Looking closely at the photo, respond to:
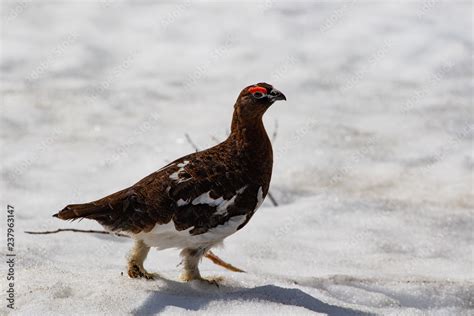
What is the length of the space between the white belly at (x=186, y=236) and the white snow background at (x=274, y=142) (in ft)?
0.89

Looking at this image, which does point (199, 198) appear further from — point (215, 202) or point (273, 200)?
point (273, 200)

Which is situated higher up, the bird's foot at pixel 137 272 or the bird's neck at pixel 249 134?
the bird's neck at pixel 249 134

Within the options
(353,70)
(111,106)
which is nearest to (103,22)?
(111,106)

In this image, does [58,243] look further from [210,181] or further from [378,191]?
[378,191]

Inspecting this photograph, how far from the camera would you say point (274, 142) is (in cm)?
848

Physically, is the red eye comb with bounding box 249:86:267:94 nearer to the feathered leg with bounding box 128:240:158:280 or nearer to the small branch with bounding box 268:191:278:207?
the feathered leg with bounding box 128:240:158:280

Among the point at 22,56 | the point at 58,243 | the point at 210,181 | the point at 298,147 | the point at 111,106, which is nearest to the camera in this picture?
the point at 210,181

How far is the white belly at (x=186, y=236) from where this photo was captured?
4467mm

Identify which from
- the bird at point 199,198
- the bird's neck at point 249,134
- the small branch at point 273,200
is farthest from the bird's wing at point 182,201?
the small branch at point 273,200

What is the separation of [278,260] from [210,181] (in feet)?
5.55

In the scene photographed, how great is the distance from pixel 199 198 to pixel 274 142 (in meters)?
4.07

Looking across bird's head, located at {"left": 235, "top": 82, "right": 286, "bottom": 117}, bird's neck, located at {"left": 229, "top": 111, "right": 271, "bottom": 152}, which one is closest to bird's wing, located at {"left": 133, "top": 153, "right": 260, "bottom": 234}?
bird's neck, located at {"left": 229, "top": 111, "right": 271, "bottom": 152}

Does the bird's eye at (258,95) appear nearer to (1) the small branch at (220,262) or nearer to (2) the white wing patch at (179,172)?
(2) the white wing patch at (179,172)

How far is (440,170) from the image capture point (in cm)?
803
